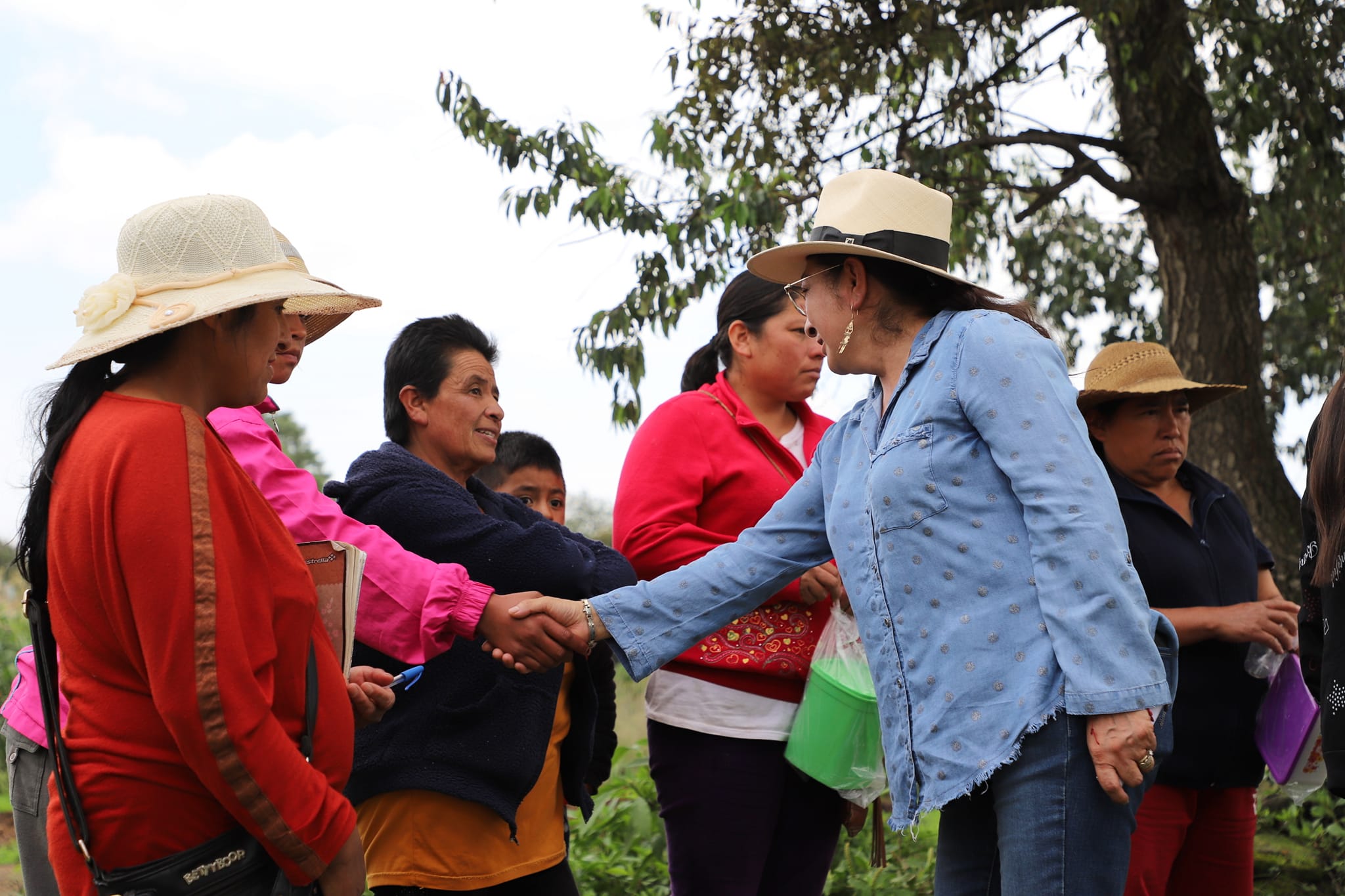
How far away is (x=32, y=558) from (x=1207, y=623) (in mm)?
2974

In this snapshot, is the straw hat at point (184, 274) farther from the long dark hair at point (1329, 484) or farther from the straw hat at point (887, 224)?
the long dark hair at point (1329, 484)

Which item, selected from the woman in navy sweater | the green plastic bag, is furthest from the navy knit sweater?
the green plastic bag

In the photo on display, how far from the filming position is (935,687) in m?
2.47

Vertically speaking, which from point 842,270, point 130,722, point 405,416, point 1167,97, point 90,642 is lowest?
point 130,722

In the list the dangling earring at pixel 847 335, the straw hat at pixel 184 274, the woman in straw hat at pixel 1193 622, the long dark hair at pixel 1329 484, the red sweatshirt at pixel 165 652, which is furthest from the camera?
the woman in straw hat at pixel 1193 622

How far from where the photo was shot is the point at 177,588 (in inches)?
76.8

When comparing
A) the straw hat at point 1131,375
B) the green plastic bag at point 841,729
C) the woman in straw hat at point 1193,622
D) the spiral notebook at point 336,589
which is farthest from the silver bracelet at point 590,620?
the straw hat at point 1131,375

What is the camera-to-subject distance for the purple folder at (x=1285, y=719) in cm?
350

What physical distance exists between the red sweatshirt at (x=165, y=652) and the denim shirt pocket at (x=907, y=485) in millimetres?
1180

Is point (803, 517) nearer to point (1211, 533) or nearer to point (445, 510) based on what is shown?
point (445, 510)

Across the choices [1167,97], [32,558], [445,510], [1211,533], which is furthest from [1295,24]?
[32,558]

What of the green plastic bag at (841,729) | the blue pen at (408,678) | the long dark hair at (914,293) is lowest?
the green plastic bag at (841,729)

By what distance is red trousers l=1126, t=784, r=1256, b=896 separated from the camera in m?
3.51

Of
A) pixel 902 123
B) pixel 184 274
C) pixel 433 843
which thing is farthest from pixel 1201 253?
pixel 184 274
